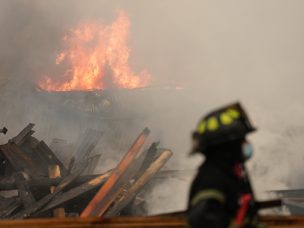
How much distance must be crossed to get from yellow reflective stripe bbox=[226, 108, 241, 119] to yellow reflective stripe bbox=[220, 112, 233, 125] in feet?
0.10

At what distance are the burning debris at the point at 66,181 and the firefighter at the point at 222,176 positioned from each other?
475 centimetres

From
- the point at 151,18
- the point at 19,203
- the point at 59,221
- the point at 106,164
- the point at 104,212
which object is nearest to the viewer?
the point at 59,221

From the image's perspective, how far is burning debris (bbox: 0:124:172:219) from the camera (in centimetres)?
759

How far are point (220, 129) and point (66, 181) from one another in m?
6.36

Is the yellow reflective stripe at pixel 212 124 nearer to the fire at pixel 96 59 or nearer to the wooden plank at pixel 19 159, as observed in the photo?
the wooden plank at pixel 19 159

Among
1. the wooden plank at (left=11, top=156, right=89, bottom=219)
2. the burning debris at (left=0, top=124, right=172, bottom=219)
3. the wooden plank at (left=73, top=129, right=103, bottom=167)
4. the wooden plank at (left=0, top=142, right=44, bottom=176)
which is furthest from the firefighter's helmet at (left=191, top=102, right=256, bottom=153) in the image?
the wooden plank at (left=73, top=129, right=103, bottom=167)

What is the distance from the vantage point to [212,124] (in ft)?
8.09

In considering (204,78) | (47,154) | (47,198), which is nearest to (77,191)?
(47,198)

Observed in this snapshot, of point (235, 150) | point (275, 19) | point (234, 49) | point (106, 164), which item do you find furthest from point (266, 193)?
point (275, 19)

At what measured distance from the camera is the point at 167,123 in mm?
12797

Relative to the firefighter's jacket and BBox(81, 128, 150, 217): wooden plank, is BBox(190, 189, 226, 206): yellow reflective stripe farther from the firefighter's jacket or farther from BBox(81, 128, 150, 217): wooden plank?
BBox(81, 128, 150, 217): wooden plank

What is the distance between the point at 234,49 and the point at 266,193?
856cm

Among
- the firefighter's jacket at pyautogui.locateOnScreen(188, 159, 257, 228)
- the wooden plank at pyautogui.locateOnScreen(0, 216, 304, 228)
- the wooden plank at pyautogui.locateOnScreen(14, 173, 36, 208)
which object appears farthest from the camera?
the wooden plank at pyautogui.locateOnScreen(14, 173, 36, 208)

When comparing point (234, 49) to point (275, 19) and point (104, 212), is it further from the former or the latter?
point (104, 212)
